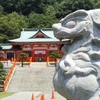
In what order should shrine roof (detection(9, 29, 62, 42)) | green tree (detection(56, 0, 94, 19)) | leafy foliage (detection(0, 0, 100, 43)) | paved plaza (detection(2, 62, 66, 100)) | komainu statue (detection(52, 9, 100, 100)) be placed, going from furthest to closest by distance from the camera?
green tree (detection(56, 0, 94, 19))
leafy foliage (detection(0, 0, 100, 43))
shrine roof (detection(9, 29, 62, 42))
paved plaza (detection(2, 62, 66, 100))
komainu statue (detection(52, 9, 100, 100))

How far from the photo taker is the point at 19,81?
867 inches

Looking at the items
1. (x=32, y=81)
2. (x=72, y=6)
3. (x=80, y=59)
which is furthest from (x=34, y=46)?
(x=80, y=59)

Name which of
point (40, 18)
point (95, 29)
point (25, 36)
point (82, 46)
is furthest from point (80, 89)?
point (40, 18)

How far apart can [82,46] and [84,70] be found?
0.47 metres

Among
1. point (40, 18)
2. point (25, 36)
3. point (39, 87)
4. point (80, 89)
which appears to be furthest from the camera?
point (40, 18)

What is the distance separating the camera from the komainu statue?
5195 mm

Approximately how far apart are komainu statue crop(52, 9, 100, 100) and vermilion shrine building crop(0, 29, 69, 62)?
30.6 metres

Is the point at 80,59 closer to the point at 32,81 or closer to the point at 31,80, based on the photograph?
the point at 32,81

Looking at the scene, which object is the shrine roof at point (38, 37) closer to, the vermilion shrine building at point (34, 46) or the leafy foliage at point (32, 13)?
the vermilion shrine building at point (34, 46)

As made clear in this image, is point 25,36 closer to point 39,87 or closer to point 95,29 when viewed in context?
point 39,87

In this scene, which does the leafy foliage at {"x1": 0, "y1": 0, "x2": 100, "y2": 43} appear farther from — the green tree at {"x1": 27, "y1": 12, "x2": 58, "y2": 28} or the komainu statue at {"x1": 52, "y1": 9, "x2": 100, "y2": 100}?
the komainu statue at {"x1": 52, "y1": 9, "x2": 100, "y2": 100}

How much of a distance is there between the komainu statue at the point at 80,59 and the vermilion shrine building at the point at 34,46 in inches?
1206

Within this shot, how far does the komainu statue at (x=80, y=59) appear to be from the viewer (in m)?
5.20

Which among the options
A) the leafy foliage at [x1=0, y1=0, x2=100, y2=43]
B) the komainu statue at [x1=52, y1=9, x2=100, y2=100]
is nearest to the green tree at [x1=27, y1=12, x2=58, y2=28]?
the leafy foliage at [x1=0, y1=0, x2=100, y2=43]
